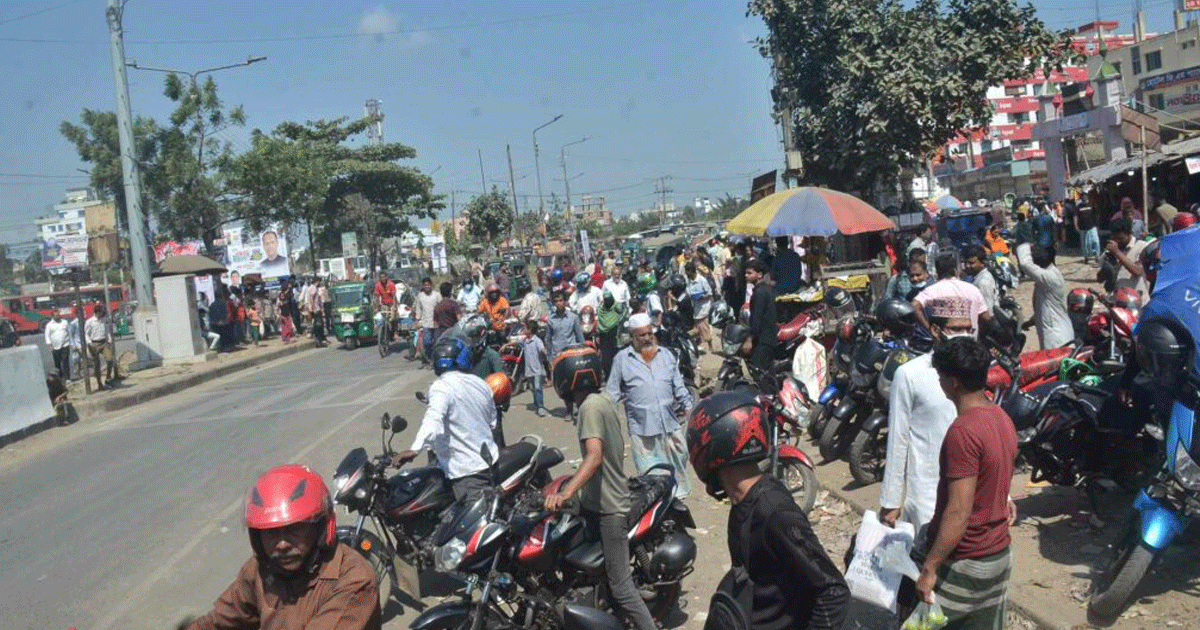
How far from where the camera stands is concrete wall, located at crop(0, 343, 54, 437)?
14.7 metres

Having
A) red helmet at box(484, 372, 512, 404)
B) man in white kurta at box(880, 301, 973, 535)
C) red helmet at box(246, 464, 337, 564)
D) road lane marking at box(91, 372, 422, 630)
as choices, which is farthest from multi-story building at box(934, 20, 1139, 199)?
red helmet at box(246, 464, 337, 564)

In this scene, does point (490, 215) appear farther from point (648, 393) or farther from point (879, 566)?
point (879, 566)

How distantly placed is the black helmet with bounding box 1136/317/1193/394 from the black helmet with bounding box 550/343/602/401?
9.17 feet

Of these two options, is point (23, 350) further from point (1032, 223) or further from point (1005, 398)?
point (1032, 223)

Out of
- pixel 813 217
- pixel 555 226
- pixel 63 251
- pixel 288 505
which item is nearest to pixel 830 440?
pixel 813 217

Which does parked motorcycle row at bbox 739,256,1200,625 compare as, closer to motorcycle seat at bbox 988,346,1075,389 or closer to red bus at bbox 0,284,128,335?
motorcycle seat at bbox 988,346,1075,389

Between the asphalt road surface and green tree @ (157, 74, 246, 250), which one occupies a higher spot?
green tree @ (157, 74, 246, 250)

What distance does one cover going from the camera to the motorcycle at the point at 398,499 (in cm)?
570

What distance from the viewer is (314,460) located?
10727 millimetres

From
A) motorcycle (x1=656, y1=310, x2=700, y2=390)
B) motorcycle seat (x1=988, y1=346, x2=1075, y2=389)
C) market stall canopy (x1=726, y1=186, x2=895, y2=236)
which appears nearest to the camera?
motorcycle seat (x1=988, y1=346, x2=1075, y2=389)

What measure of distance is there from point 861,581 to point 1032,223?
22.7m

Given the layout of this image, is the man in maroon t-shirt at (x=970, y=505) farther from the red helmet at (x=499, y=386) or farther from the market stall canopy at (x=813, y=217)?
the market stall canopy at (x=813, y=217)

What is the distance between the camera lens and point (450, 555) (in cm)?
463

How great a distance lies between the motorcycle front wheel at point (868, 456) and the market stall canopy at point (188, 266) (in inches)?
Answer: 779
